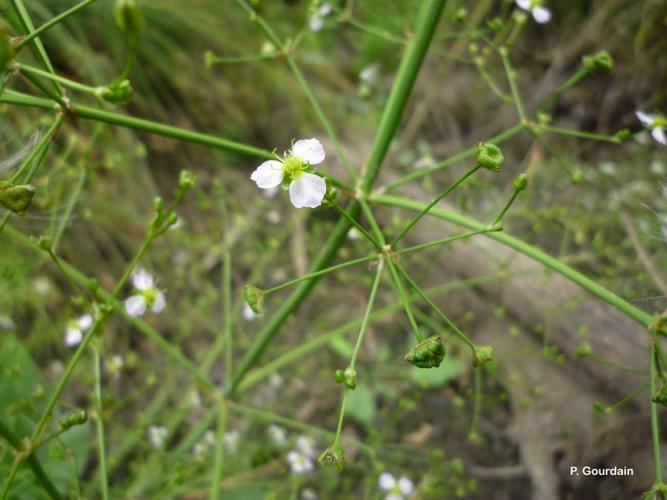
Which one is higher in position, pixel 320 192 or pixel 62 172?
pixel 62 172

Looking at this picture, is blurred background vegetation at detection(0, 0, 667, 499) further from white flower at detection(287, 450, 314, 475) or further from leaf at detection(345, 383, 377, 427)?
white flower at detection(287, 450, 314, 475)

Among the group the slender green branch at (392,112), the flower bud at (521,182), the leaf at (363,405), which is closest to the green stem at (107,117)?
the slender green branch at (392,112)

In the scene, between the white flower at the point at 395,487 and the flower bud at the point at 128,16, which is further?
the white flower at the point at 395,487

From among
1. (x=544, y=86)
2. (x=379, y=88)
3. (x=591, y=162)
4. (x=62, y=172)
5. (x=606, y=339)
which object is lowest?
(x=606, y=339)

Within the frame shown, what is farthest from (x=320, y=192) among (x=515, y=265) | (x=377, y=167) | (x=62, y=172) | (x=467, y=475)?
(x=467, y=475)

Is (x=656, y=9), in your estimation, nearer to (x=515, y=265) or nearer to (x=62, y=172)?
(x=515, y=265)

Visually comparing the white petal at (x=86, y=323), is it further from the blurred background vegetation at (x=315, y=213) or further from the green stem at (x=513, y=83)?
the green stem at (x=513, y=83)

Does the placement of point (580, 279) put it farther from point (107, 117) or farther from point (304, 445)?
point (304, 445)
